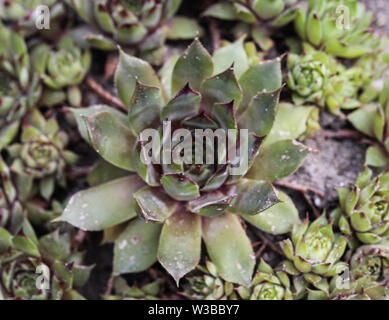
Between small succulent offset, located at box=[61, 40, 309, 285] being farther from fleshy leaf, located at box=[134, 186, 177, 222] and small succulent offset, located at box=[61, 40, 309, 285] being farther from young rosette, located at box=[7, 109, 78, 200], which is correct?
young rosette, located at box=[7, 109, 78, 200]

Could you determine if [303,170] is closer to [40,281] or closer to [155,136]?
[155,136]

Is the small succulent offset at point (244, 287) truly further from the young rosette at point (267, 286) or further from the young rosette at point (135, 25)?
the young rosette at point (135, 25)

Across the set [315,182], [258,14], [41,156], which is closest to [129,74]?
[41,156]

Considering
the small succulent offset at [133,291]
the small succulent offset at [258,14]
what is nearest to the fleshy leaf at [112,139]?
the small succulent offset at [133,291]

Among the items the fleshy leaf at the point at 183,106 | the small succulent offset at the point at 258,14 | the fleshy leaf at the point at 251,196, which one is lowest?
the fleshy leaf at the point at 251,196

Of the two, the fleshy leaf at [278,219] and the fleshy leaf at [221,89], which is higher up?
the fleshy leaf at [221,89]

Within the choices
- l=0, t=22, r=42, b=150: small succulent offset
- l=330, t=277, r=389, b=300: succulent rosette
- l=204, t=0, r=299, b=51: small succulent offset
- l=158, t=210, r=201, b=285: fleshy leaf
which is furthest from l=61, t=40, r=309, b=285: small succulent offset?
l=0, t=22, r=42, b=150: small succulent offset
